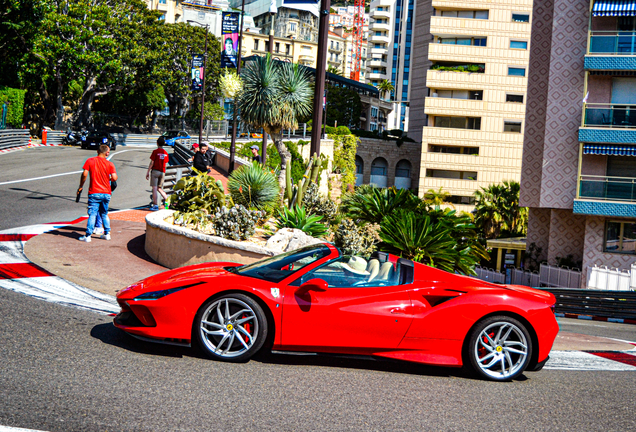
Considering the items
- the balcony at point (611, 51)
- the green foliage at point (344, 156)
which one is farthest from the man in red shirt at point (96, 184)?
the green foliage at point (344, 156)

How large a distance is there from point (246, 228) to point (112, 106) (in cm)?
6896

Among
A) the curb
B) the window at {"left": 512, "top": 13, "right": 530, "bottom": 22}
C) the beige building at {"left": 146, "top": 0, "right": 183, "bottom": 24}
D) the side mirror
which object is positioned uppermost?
the beige building at {"left": 146, "top": 0, "right": 183, "bottom": 24}

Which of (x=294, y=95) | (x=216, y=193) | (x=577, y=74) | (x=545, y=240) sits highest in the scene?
(x=577, y=74)

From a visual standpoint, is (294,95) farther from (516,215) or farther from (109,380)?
(516,215)

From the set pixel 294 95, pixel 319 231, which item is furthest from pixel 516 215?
pixel 319 231

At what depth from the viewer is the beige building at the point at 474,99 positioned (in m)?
54.6

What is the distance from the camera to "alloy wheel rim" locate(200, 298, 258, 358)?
5.59 meters

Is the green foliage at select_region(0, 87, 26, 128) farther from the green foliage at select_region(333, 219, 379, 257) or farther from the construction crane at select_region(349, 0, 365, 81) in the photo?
the construction crane at select_region(349, 0, 365, 81)

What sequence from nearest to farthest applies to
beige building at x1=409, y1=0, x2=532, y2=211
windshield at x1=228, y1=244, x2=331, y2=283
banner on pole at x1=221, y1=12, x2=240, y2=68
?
windshield at x1=228, y1=244, x2=331, y2=283
banner on pole at x1=221, y1=12, x2=240, y2=68
beige building at x1=409, y1=0, x2=532, y2=211

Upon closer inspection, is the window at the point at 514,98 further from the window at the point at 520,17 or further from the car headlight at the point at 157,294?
the car headlight at the point at 157,294

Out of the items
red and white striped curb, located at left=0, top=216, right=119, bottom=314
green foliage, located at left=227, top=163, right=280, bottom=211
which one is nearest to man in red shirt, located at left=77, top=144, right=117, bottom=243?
red and white striped curb, located at left=0, top=216, right=119, bottom=314

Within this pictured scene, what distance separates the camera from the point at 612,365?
23.7 feet

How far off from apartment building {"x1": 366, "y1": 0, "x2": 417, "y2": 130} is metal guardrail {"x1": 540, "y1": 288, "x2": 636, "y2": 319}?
108 m

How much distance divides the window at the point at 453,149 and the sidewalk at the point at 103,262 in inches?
1798
